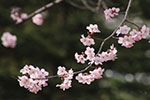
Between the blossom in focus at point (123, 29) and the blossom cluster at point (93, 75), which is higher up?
the blossom in focus at point (123, 29)

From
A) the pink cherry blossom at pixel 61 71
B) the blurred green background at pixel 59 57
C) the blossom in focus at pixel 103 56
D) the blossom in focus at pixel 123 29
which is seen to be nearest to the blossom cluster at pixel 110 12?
the blossom in focus at pixel 123 29

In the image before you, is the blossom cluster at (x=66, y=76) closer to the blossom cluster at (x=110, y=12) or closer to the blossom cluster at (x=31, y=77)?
the blossom cluster at (x=31, y=77)

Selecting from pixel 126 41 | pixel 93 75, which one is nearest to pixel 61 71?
pixel 93 75

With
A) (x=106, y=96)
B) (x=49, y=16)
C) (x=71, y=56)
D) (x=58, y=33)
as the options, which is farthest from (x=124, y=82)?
(x=49, y=16)

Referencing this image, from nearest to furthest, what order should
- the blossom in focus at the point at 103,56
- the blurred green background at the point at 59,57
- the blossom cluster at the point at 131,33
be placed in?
the blossom in focus at the point at 103,56 → the blossom cluster at the point at 131,33 → the blurred green background at the point at 59,57

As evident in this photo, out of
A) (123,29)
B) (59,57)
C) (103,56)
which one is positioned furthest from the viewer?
(59,57)

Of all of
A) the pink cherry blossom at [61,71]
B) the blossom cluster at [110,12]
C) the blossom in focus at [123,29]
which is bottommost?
the pink cherry blossom at [61,71]

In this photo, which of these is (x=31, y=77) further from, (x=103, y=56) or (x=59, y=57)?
(x=59, y=57)

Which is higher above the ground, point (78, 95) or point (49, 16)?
point (49, 16)

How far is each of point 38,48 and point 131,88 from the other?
5.48 ft

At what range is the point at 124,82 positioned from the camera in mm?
5469

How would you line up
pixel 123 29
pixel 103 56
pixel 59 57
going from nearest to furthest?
pixel 103 56
pixel 123 29
pixel 59 57

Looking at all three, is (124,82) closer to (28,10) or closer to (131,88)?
(131,88)

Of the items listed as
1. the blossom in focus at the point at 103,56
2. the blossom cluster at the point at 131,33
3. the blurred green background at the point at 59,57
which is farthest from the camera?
the blurred green background at the point at 59,57
